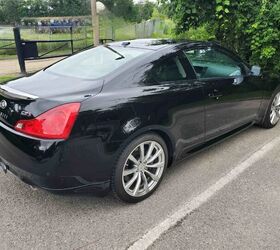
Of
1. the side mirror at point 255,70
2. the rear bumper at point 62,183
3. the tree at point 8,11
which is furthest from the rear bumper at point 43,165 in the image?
the tree at point 8,11

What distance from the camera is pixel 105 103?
2.72 meters

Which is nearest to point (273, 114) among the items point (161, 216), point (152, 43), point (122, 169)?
point (152, 43)

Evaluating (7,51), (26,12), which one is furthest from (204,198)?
(26,12)

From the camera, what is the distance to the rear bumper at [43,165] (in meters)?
2.55

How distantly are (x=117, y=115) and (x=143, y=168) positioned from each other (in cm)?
66

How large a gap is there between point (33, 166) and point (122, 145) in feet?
2.40

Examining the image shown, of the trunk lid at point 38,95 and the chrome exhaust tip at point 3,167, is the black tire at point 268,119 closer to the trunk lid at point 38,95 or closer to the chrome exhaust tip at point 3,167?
the trunk lid at point 38,95

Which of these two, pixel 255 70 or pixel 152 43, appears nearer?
pixel 152 43

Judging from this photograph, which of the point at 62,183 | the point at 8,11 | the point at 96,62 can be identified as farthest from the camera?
the point at 8,11

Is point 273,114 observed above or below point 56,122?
below

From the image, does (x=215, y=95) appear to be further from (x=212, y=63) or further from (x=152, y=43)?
(x=152, y=43)

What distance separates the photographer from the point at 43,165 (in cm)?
258

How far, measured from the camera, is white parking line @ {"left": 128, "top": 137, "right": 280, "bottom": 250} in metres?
2.64

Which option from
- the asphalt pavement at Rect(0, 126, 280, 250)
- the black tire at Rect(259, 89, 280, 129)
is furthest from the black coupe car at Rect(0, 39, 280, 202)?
the black tire at Rect(259, 89, 280, 129)
